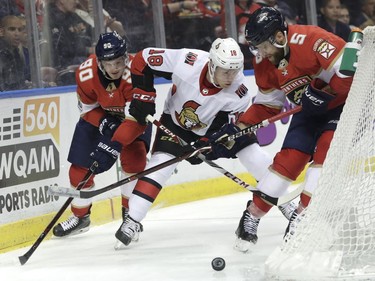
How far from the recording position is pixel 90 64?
4980 millimetres

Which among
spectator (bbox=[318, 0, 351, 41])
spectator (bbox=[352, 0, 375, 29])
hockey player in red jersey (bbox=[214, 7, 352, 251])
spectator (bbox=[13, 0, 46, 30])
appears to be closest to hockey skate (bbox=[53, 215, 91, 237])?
hockey player in red jersey (bbox=[214, 7, 352, 251])

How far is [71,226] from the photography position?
206 inches

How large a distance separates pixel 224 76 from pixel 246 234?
0.72 meters

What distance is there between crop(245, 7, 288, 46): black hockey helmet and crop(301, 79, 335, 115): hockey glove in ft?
0.85

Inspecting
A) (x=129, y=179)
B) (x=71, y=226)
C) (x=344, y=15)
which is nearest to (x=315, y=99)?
(x=129, y=179)

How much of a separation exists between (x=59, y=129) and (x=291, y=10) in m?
2.94

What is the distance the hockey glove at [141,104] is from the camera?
471cm

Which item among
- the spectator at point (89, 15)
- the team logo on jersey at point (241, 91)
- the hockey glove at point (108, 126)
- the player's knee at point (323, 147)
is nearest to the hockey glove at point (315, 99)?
the player's knee at point (323, 147)

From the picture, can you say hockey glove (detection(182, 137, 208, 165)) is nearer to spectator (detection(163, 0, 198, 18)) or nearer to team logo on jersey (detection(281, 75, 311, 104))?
team logo on jersey (detection(281, 75, 311, 104))

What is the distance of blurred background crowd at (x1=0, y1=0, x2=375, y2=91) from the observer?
5.76 metres

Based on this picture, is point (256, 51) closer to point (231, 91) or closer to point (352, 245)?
point (231, 91)

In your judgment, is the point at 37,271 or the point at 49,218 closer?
the point at 37,271

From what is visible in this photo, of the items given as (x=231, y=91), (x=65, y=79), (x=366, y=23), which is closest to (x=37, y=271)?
(x=231, y=91)

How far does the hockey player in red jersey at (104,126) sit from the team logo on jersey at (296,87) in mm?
687
